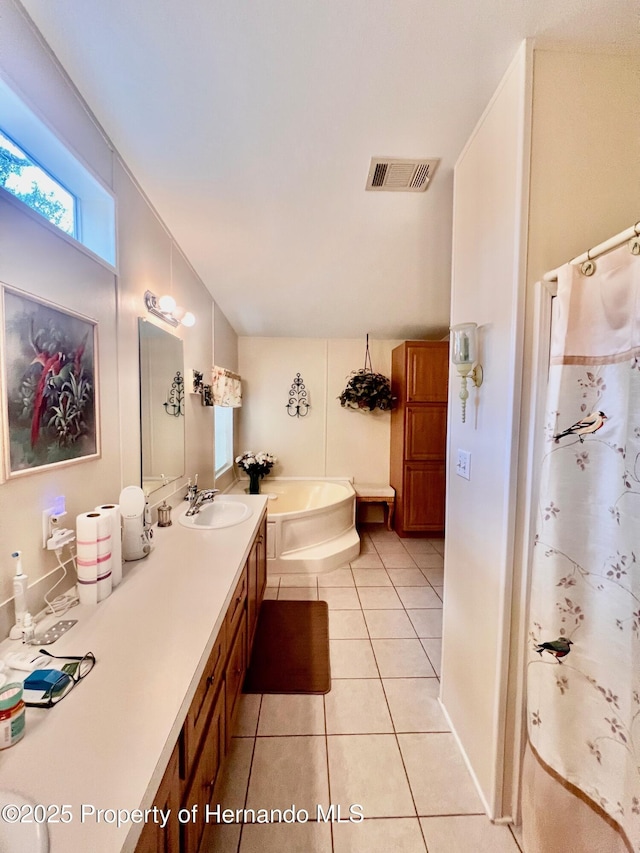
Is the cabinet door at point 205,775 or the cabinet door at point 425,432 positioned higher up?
the cabinet door at point 425,432

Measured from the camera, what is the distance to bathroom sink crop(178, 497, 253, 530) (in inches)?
80.7

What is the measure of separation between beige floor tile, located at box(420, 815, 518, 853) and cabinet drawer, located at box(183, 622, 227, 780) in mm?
932

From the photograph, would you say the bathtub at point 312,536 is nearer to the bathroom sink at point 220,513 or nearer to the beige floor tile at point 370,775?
the bathroom sink at point 220,513

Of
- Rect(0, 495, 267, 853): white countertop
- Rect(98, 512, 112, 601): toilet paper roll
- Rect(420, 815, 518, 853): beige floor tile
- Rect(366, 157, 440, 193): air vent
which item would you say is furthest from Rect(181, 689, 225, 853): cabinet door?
Rect(366, 157, 440, 193): air vent

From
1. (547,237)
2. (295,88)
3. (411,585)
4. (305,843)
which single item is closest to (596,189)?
(547,237)

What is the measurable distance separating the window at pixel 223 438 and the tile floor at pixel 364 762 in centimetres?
204

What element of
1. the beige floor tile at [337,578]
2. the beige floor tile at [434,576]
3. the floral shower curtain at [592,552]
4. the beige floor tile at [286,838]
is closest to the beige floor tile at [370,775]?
the beige floor tile at [286,838]

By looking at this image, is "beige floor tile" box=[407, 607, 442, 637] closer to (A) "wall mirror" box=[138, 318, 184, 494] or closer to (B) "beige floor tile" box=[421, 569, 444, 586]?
(B) "beige floor tile" box=[421, 569, 444, 586]

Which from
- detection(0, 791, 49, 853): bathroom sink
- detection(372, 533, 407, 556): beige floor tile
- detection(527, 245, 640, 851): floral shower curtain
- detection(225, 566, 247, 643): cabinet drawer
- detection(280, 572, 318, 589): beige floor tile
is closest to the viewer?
detection(0, 791, 49, 853): bathroom sink

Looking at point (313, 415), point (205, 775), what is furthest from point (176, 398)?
point (313, 415)

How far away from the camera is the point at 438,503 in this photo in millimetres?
3670

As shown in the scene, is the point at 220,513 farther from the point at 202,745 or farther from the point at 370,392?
the point at 370,392

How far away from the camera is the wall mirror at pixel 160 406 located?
169 cm

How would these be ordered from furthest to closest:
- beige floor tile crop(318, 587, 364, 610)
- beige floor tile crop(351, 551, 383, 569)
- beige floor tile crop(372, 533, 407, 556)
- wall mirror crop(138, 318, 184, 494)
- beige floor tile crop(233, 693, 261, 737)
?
beige floor tile crop(372, 533, 407, 556) → beige floor tile crop(351, 551, 383, 569) → beige floor tile crop(318, 587, 364, 610) → wall mirror crop(138, 318, 184, 494) → beige floor tile crop(233, 693, 261, 737)
